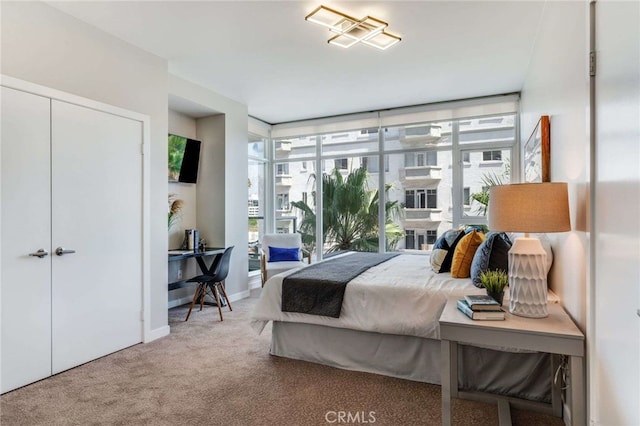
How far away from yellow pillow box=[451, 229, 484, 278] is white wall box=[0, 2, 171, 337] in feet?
9.00

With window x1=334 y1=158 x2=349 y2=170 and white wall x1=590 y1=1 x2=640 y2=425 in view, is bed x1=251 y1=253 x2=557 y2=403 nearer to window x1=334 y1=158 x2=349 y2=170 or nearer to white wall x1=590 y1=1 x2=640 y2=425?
white wall x1=590 y1=1 x2=640 y2=425

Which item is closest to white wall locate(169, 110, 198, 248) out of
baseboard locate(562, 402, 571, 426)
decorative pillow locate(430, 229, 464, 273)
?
decorative pillow locate(430, 229, 464, 273)

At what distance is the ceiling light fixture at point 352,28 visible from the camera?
2721mm

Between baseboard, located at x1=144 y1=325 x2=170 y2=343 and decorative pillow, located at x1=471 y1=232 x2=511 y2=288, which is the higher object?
decorative pillow, located at x1=471 y1=232 x2=511 y2=288

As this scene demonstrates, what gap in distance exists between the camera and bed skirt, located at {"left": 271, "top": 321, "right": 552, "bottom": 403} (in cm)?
228

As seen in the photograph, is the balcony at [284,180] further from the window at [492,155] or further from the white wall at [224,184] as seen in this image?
the window at [492,155]

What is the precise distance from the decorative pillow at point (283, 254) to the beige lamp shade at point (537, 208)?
371cm

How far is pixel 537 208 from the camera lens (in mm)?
1739

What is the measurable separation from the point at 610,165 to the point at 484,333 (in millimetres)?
902

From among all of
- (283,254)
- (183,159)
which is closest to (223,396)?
(283,254)

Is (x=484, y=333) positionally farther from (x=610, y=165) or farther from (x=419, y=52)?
(x=419, y=52)

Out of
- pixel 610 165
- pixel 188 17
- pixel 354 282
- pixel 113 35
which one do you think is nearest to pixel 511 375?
pixel 354 282

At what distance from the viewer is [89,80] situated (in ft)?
9.64

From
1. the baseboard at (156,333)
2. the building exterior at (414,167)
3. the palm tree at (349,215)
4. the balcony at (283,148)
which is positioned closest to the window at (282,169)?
the building exterior at (414,167)
